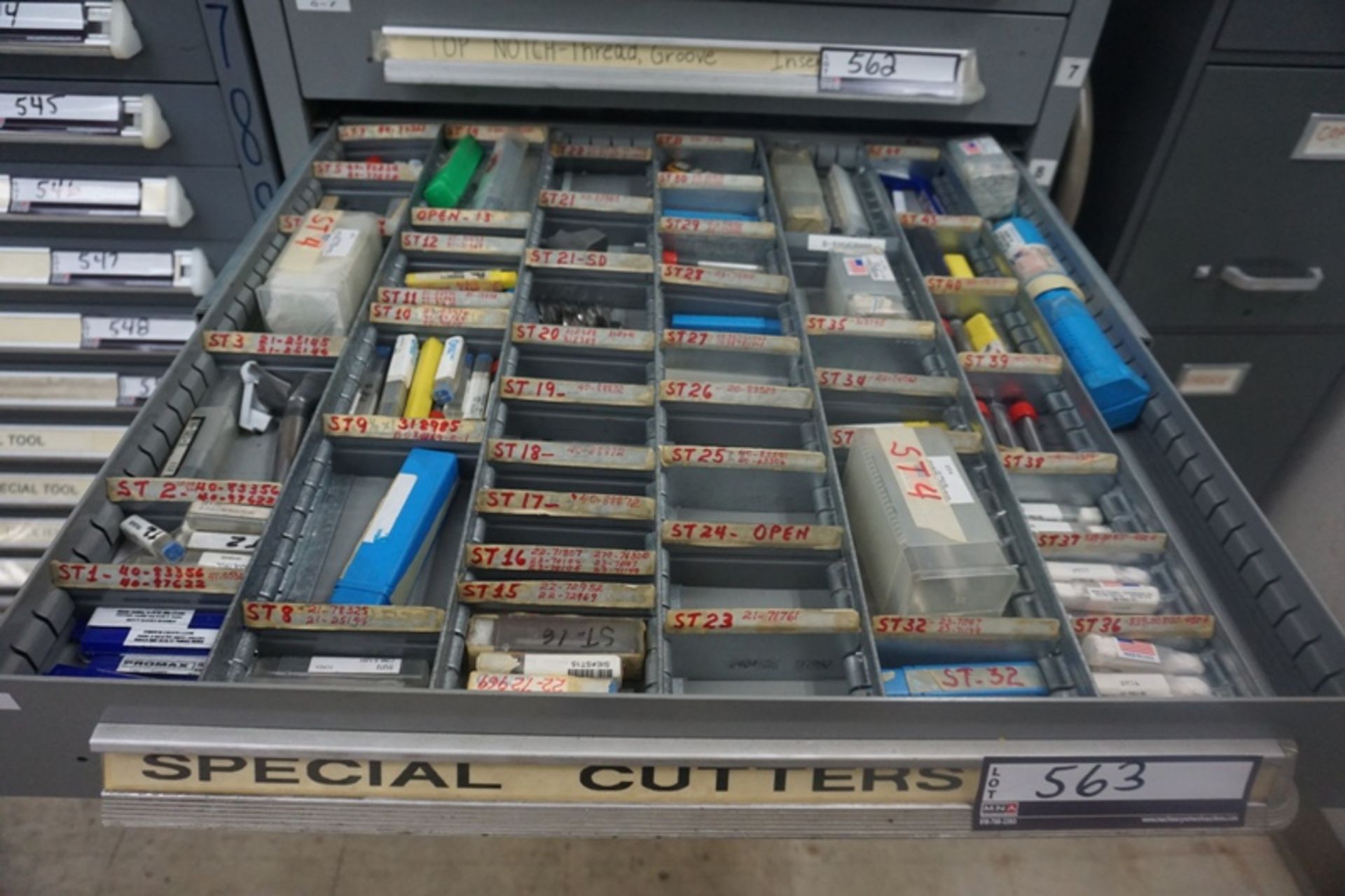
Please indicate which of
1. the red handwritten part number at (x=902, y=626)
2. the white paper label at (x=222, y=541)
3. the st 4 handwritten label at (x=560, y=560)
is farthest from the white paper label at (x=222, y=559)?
the red handwritten part number at (x=902, y=626)

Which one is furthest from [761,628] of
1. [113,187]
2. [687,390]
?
[113,187]

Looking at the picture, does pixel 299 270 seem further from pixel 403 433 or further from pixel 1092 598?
pixel 1092 598

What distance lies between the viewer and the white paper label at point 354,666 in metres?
0.80

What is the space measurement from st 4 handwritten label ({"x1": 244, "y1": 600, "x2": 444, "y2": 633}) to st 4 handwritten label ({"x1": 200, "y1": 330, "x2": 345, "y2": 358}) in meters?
0.37

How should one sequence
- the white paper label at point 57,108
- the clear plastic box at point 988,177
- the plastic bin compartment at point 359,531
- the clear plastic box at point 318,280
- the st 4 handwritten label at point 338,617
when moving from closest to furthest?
1. the st 4 handwritten label at point 338,617
2. the plastic bin compartment at point 359,531
3. the clear plastic box at point 318,280
4. the white paper label at point 57,108
5. the clear plastic box at point 988,177

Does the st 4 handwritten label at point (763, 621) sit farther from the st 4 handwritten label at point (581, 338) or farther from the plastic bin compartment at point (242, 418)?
the plastic bin compartment at point (242, 418)

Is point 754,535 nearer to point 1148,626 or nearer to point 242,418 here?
point 1148,626

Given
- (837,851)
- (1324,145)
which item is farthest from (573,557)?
(1324,145)

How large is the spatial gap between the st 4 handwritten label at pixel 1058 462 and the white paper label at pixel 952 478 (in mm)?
92

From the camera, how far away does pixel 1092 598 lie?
2.98 ft

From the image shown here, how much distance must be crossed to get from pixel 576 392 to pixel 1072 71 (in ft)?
2.86

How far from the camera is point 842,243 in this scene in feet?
4.18

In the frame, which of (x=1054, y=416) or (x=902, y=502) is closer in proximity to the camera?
(x=902, y=502)

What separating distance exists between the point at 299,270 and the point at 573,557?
1.77ft
